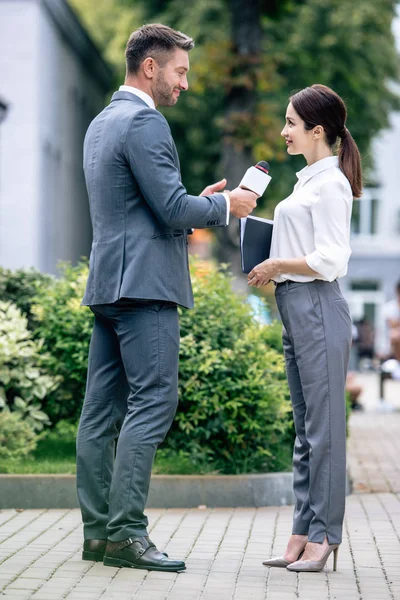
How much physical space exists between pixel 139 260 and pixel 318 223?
2.46 ft

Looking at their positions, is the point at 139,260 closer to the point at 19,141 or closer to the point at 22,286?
the point at 22,286

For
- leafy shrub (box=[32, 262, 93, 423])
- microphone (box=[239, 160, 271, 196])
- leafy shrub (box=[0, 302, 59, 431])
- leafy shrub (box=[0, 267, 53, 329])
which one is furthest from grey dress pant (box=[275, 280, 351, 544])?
leafy shrub (box=[0, 267, 53, 329])

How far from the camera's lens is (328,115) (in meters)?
5.11

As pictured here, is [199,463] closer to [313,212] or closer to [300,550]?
[300,550]

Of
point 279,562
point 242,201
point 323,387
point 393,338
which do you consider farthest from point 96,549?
point 393,338

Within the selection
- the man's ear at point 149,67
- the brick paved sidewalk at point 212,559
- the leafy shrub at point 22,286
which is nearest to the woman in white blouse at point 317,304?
the brick paved sidewalk at point 212,559

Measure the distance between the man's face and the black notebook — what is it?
62 centimetres

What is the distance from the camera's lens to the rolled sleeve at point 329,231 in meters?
4.93

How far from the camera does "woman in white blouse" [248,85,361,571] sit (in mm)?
4988

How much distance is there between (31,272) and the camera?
8.70 meters

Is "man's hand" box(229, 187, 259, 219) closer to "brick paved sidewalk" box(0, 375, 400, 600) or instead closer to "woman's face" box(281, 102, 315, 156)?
"woman's face" box(281, 102, 315, 156)

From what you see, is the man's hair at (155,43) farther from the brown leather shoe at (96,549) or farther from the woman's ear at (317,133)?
the brown leather shoe at (96,549)

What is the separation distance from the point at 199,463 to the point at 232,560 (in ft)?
6.46

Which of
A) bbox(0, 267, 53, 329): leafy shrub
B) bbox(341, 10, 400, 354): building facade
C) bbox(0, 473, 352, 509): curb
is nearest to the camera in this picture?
bbox(0, 473, 352, 509): curb
